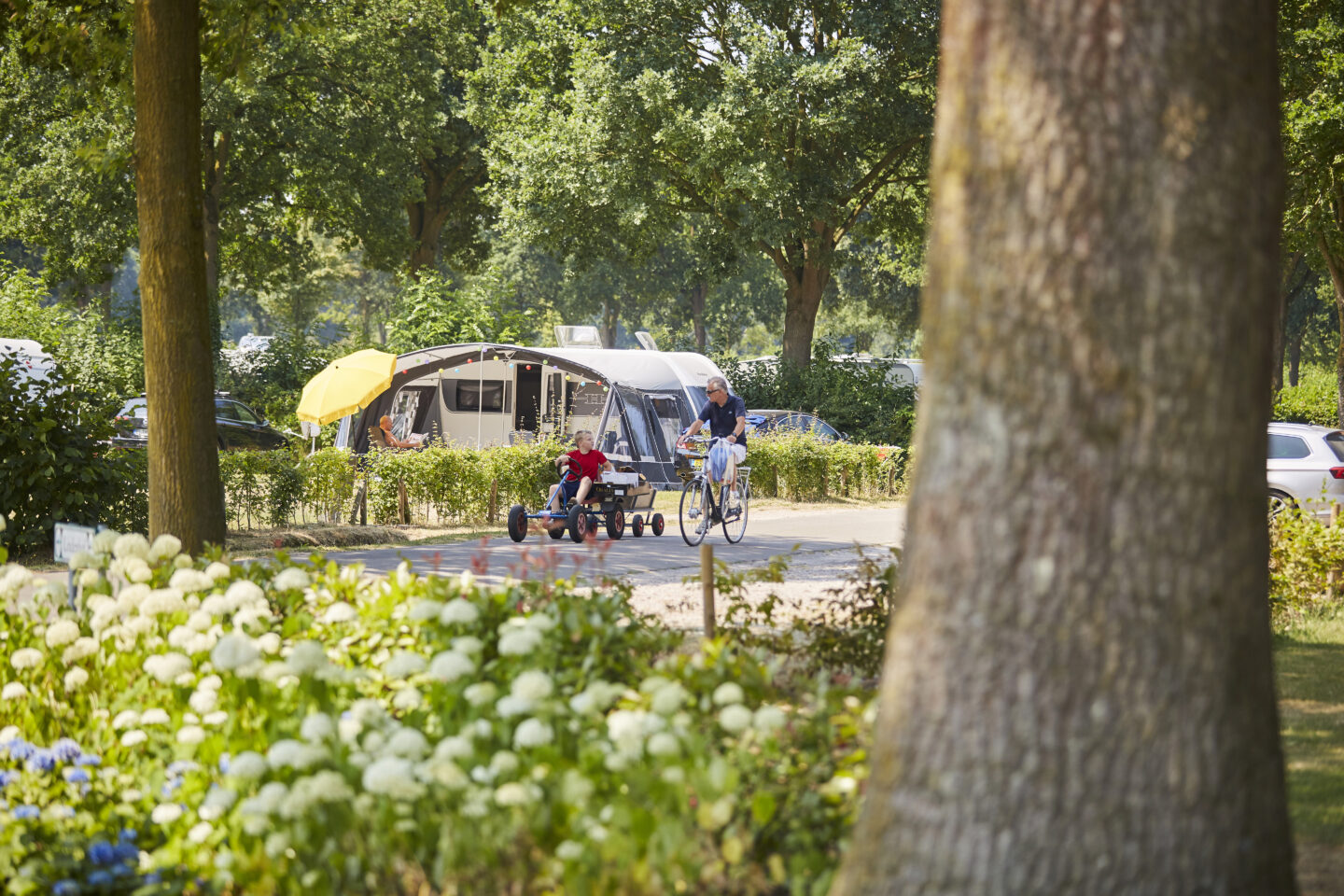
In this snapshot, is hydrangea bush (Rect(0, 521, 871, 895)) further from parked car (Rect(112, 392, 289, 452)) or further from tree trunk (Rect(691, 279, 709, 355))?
tree trunk (Rect(691, 279, 709, 355))

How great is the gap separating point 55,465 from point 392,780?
32.7 ft

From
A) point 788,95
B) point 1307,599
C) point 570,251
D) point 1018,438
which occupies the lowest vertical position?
point 1307,599

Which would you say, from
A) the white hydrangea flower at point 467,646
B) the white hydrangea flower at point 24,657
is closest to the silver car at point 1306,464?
the white hydrangea flower at point 467,646

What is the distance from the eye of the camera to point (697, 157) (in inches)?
1070

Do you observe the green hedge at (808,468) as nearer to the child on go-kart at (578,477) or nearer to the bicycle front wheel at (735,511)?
the bicycle front wheel at (735,511)

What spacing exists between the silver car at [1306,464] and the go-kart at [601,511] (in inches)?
300

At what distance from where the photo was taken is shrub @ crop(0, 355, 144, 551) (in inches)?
453

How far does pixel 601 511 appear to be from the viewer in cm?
1459

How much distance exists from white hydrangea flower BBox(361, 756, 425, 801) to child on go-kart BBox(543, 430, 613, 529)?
36.7 ft

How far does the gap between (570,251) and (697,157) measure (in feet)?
16.3

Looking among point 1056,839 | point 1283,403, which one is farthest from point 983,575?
point 1283,403

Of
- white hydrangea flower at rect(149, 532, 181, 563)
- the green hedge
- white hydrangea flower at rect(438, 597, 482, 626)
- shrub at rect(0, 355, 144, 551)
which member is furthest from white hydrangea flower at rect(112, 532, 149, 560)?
the green hedge

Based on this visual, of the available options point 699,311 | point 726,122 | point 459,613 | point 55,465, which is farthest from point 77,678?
point 699,311

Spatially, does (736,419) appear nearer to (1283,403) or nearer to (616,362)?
(616,362)
